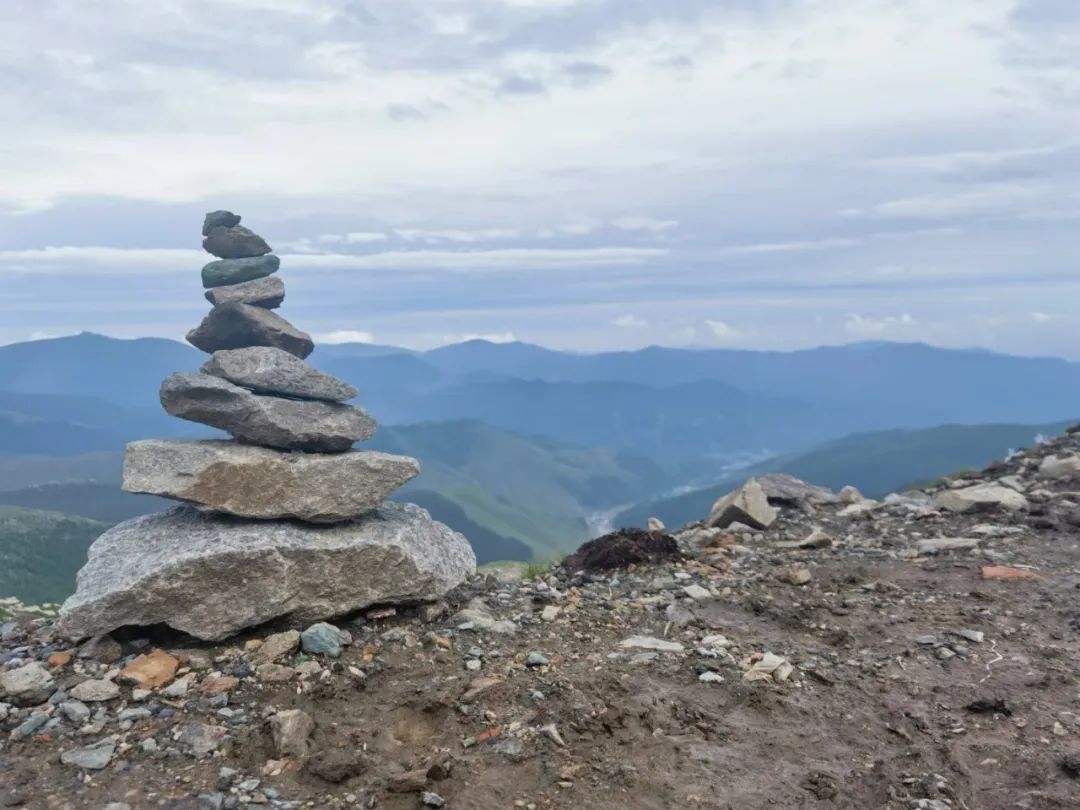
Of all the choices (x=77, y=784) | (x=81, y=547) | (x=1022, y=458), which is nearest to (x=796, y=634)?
(x=77, y=784)

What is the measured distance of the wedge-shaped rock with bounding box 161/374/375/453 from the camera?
13.3 m

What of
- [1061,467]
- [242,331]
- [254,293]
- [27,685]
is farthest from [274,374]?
[1061,467]

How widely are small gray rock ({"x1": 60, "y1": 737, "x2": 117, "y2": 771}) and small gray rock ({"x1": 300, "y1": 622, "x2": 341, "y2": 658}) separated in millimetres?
2587

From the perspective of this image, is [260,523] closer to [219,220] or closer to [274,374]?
[274,374]

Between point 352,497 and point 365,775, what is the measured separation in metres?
5.35

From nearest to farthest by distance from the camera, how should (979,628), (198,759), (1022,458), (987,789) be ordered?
(987,789) → (198,759) → (979,628) → (1022,458)

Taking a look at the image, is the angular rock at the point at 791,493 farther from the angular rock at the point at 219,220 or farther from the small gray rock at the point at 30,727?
the small gray rock at the point at 30,727

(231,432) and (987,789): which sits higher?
(231,432)

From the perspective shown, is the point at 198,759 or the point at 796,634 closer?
the point at 198,759

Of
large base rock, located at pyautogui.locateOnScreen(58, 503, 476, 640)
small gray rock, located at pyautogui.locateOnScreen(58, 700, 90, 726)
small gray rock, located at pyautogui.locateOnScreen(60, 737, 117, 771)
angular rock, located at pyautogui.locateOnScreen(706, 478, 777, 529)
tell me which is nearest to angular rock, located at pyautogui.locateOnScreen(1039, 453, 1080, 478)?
angular rock, located at pyautogui.locateOnScreen(706, 478, 777, 529)

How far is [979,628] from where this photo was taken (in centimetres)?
1169

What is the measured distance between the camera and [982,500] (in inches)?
706

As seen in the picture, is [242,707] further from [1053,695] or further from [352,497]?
[1053,695]

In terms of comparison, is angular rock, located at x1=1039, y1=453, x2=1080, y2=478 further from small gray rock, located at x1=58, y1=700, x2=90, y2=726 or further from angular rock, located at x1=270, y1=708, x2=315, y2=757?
small gray rock, located at x1=58, y1=700, x2=90, y2=726
